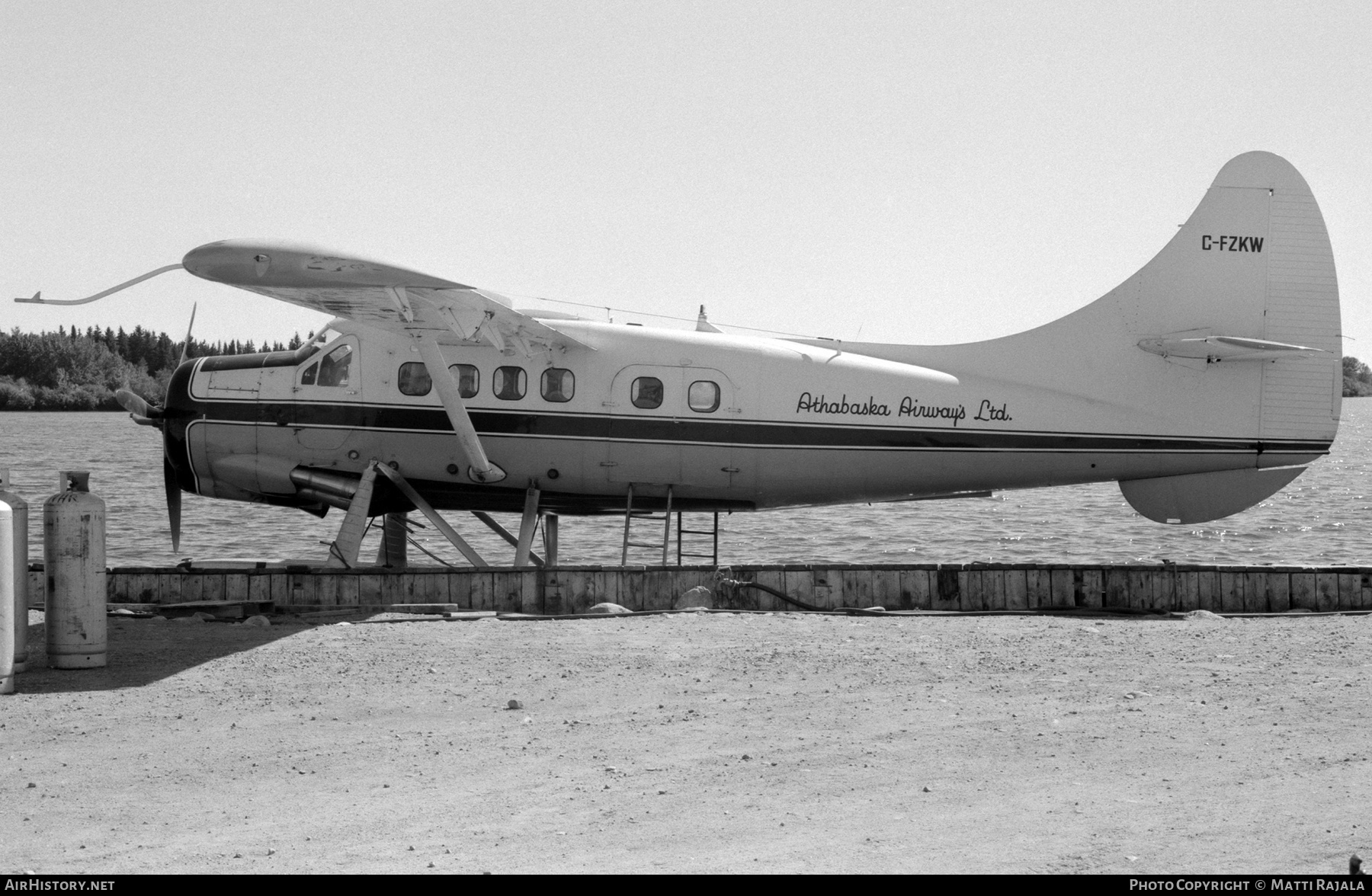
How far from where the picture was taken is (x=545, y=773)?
21.0 ft

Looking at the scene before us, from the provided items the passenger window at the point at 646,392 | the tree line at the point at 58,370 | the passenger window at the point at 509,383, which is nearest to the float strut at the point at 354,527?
the passenger window at the point at 509,383

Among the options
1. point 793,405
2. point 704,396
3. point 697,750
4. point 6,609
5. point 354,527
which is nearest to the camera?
point 697,750

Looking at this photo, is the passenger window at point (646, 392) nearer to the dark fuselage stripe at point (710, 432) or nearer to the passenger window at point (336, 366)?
the dark fuselage stripe at point (710, 432)

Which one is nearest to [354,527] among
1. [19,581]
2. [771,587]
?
[771,587]

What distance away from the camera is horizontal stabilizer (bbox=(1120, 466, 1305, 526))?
13.0m

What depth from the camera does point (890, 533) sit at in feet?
104

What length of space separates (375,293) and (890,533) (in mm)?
21885

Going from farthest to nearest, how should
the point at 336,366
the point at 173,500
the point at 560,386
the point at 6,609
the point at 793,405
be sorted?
the point at 173,500 < the point at 336,366 < the point at 560,386 < the point at 793,405 < the point at 6,609

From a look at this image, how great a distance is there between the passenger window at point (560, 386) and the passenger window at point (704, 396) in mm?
1247

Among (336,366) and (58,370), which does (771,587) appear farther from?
(58,370)

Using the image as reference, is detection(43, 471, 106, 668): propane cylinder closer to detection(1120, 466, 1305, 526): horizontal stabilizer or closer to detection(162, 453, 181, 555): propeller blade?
detection(162, 453, 181, 555): propeller blade

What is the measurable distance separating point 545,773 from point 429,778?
58cm

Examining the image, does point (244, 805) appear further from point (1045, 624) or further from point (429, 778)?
point (1045, 624)

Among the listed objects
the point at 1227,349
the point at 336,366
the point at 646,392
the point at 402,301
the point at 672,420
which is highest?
the point at 402,301
